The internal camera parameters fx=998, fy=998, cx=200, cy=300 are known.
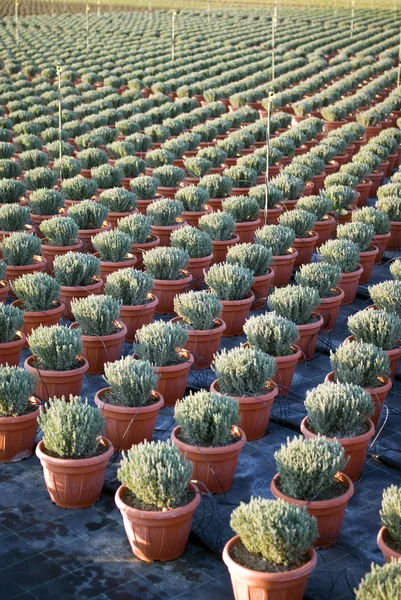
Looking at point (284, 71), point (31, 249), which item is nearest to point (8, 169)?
point (31, 249)

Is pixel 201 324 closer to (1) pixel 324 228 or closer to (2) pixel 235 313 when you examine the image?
(2) pixel 235 313

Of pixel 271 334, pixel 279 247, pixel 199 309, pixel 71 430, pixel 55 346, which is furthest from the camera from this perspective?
pixel 279 247

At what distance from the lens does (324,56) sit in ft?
114

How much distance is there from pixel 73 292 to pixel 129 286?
96cm

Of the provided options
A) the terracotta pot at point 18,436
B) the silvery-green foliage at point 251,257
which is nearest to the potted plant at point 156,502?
the terracotta pot at point 18,436

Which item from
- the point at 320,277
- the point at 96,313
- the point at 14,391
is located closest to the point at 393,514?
the point at 14,391

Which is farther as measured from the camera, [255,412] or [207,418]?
[255,412]

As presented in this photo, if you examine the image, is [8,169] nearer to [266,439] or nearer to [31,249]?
[31,249]

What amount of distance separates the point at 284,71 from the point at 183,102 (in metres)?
7.02

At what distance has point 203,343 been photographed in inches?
416

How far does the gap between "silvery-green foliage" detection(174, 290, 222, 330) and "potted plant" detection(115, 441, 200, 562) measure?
10.9 feet

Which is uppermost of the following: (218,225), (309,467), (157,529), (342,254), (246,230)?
(309,467)

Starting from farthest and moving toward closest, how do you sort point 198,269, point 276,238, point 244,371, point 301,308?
point 276,238
point 198,269
point 301,308
point 244,371

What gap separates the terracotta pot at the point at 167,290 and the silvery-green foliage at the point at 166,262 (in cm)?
9
